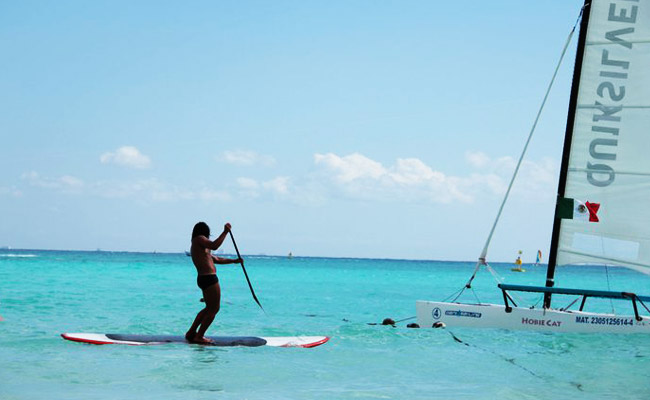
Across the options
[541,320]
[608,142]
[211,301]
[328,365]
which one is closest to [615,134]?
[608,142]

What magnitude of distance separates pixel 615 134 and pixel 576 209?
2.09m

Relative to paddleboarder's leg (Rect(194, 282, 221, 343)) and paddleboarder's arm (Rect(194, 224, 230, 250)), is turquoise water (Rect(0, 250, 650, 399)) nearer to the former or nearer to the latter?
paddleboarder's leg (Rect(194, 282, 221, 343))

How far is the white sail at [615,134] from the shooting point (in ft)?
62.0

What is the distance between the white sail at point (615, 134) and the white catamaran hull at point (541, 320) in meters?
1.82

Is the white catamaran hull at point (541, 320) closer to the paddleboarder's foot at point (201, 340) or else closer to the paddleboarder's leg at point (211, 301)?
the paddleboarder's foot at point (201, 340)

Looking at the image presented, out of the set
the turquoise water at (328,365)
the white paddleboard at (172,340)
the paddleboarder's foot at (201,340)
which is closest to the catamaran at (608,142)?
the turquoise water at (328,365)

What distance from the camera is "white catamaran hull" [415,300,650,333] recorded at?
17656mm

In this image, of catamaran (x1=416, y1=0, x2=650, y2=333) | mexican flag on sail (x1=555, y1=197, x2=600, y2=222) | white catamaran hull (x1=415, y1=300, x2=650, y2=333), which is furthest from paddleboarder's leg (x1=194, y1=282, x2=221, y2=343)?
mexican flag on sail (x1=555, y1=197, x2=600, y2=222)

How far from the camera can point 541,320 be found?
1778 centimetres

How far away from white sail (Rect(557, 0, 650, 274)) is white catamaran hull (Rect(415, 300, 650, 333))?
1.82 m

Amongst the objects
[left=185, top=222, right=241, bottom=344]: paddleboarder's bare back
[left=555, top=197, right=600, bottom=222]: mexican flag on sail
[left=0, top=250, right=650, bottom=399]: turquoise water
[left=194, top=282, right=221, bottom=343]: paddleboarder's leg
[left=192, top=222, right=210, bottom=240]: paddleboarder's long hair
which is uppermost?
[left=555, top=197, right=600, bottom=222]: mexican flag on sail

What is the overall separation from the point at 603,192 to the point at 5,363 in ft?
46.3

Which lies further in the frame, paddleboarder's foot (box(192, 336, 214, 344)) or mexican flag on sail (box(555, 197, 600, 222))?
mexican flag on sail (box(555, 197, 600, 222))

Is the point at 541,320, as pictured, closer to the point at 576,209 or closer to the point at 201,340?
the point at 576,209
